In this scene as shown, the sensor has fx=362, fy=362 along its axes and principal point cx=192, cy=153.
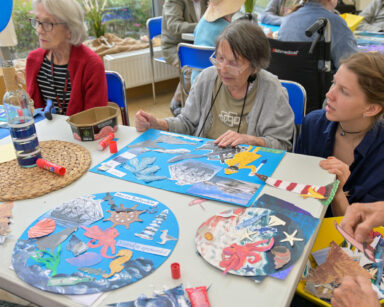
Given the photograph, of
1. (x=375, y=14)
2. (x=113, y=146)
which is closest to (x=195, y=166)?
(x=113, y=146)

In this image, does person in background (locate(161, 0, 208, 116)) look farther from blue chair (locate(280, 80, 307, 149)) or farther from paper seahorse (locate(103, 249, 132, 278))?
paper seahorse (locate(103, 249, 132, 278))

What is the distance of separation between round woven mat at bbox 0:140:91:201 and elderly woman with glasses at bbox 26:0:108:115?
62cm

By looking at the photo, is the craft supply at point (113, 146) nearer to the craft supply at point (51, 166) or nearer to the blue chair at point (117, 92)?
the craft supply at point (51, 166)

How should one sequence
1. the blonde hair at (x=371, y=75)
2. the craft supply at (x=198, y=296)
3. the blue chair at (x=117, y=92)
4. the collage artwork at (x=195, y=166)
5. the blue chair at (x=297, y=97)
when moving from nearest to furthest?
the craft supply at (x=198, y=296) → the collage artwork at (x=195, y=166) → the blonde hair at (x=371, y=75) → the blue chair at (x=297, y=97) → the blue chair at (x=117, y=92)

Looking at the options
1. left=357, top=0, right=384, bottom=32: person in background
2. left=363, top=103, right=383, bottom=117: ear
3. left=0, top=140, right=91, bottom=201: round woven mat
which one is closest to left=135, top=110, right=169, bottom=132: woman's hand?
left=0, top=140, right=91, bottom=201: round woven mat

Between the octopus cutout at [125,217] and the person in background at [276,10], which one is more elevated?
the person in background at [276,10]

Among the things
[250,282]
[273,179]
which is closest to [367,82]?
[273,179]

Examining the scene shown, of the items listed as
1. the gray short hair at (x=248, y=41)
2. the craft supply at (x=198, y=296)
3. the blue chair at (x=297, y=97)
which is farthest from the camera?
the blue chair at (x=297, y=97)

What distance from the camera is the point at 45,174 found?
121cm

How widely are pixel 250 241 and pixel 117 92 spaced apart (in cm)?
147

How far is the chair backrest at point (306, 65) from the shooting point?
87.9 inches

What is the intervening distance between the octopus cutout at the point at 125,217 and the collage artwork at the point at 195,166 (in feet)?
0.47

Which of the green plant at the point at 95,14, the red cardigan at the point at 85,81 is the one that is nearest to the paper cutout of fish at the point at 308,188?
the red cardigan at the point at 85,81

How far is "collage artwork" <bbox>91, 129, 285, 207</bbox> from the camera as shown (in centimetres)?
108
